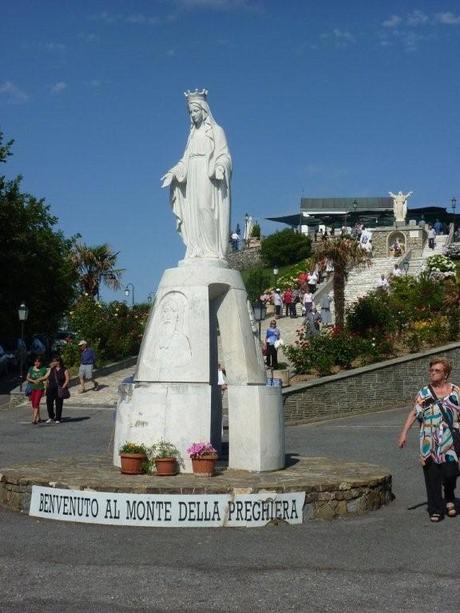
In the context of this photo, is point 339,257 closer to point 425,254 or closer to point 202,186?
point 202,186

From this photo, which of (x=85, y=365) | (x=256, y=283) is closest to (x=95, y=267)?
(x=256, y=283)

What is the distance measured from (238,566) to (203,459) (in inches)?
128

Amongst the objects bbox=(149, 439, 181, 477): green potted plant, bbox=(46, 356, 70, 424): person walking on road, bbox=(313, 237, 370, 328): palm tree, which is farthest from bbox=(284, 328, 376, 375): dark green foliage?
bbox=(149, 439, 181, 477): green potted plant

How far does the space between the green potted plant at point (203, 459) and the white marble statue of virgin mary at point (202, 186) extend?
272cm

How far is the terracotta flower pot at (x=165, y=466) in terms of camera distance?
11.1 metres

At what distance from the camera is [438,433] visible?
9.73m

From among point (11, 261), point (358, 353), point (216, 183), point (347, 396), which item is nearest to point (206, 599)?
point (216, 183)

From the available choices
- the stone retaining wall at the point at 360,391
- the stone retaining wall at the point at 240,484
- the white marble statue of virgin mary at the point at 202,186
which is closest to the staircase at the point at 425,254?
the stone retaining wall at the point at 360,391

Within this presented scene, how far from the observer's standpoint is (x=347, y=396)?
2323cm

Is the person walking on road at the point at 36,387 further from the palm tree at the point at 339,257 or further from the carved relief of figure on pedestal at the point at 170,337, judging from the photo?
the palm tree at the point at 339,257

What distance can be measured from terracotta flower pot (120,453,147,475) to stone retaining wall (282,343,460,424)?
10.9 meters

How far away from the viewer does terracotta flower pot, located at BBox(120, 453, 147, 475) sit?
11.1 metres

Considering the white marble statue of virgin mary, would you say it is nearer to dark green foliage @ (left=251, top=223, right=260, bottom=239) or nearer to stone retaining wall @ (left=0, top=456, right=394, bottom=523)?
stone retaining wall @ (left=0, top=456, right=394, bottom=523)

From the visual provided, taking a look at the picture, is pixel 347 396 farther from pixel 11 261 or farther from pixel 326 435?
pixel 11 261
